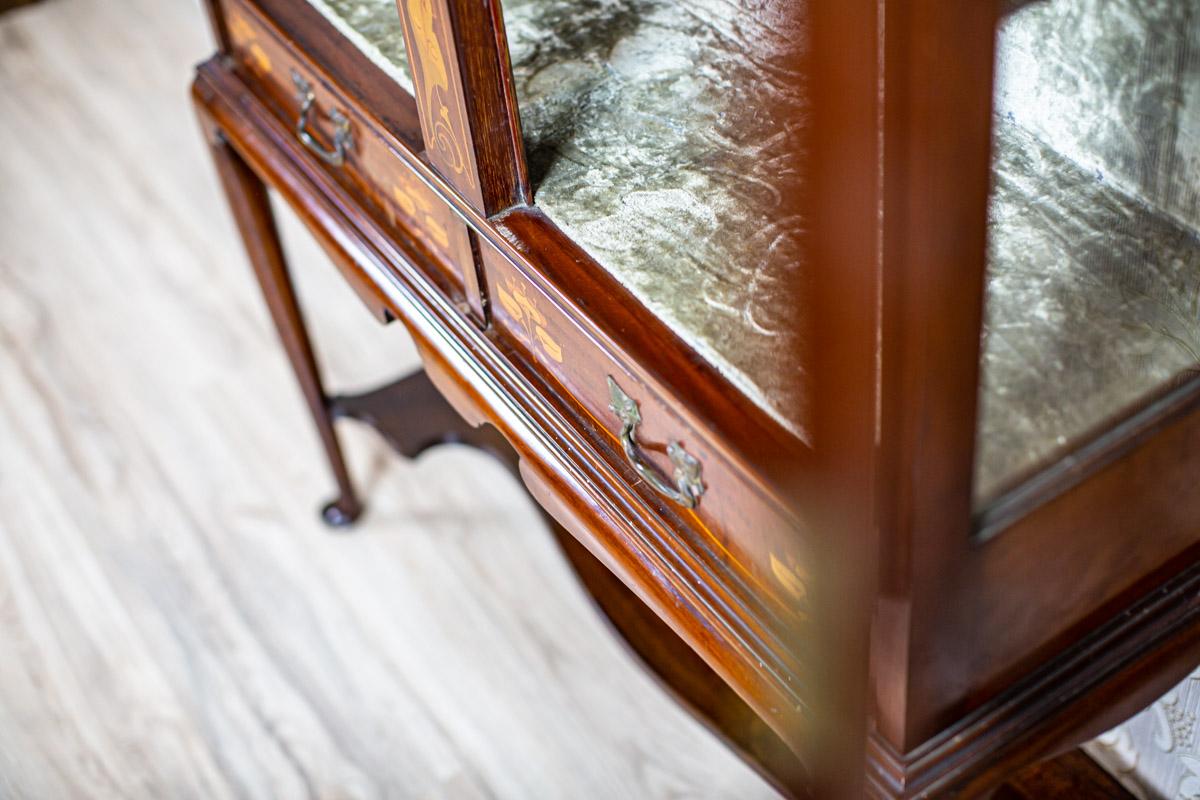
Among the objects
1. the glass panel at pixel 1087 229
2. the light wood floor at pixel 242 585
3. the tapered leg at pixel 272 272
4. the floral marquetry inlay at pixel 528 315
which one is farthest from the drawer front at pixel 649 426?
the light wood floor at pixel 242 585

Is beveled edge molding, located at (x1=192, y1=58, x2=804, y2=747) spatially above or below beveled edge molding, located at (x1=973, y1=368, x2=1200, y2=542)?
below

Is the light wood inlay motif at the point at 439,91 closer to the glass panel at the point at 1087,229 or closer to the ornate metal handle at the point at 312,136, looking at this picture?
the ornate metal handle at the point at 312,136

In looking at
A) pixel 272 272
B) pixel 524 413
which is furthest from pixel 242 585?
pixel 524 413

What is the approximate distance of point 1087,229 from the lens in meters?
0.51

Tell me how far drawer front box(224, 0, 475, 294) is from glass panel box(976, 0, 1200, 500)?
0.39 m

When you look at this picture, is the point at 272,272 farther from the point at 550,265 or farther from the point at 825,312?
the point at 825,312

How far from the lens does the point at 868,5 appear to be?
38 cm

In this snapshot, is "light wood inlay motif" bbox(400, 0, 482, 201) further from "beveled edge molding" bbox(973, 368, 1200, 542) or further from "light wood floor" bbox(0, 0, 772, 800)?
"light wood floor" bbox(0, 0, 772, 800)

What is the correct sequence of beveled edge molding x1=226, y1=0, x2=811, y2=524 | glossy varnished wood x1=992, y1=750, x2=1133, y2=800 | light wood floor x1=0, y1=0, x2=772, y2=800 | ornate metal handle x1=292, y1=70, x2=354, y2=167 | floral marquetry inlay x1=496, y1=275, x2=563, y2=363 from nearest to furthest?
1. beveled edge molding x1=226, y1=0, x2=811, y2=524
2. floral marquetry inlay x1=496, y1=275, x2=563, y2=363
3. ornate metal handle x1=292, y1=70, x2=354, y2=167
4. glossy varnished wood x1=992, y1=750, x2=1133, y2=800
5. light wood floor x1=0, y1=0, x2=772, y2=800

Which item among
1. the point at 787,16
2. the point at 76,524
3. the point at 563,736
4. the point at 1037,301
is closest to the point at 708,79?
the point at 787,16

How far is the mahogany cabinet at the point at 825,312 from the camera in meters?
0.45

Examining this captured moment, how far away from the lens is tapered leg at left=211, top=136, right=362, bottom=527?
1.13 meters

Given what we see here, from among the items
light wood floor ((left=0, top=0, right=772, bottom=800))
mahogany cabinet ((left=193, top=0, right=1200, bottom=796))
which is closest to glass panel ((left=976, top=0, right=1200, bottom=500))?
mahogany cabinet ((left=193, top=0, right=1200, bottom=796))

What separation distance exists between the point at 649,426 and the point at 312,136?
0.42m
